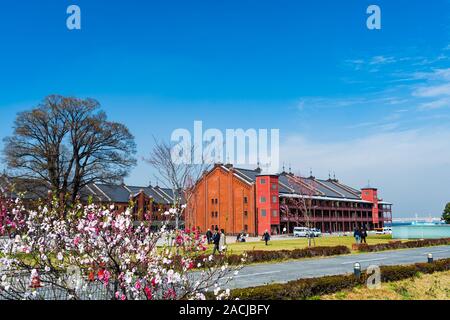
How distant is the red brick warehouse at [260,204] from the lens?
62344 mm

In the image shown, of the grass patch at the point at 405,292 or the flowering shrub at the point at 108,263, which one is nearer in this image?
the flowering shrub at the point at 108,263

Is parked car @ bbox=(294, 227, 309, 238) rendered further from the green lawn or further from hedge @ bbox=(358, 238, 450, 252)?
hedge @ bbox=(358, 238, 450, 252)

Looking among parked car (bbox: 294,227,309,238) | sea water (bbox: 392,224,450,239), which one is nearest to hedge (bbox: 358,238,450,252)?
sea water (bbox: 392,224,450,239)

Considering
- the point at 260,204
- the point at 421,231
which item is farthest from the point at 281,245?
the point at 260,204

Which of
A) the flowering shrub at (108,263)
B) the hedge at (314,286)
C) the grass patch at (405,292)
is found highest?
the flowering shrub at (108,263)

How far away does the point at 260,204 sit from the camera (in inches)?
2468

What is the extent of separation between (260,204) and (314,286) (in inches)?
1978

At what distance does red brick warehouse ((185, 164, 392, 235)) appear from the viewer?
205 ft

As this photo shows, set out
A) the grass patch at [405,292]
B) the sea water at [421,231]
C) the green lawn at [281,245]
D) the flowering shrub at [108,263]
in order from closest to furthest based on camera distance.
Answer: the flowering shrub at [108,263], the grass patch at [405,292], the green lawn at [281,245], the sea water at [421,231]

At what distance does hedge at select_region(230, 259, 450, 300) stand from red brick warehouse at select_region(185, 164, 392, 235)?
3923 centimetres

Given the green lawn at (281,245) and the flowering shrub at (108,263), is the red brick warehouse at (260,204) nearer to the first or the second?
the green lawn at (281,245)

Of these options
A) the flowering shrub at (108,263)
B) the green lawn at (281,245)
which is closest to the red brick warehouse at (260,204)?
the green lawn at (281,245)

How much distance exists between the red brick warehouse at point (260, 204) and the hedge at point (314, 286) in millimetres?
39232

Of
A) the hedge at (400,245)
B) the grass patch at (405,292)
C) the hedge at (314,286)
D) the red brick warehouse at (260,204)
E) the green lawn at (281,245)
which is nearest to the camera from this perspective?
the hedge at (314,286)
